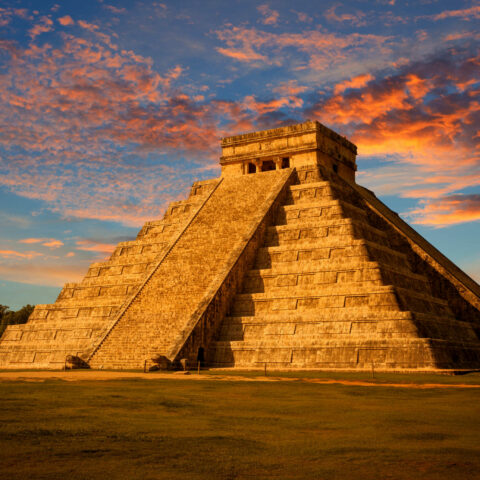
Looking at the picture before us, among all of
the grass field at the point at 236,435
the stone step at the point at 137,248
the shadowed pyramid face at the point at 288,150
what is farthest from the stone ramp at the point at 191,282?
the grass field at the point at 236,435

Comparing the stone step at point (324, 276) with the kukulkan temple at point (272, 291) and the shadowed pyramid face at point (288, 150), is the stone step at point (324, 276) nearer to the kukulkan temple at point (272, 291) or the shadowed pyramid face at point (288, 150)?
the kukulkan temple at point (272, 291)

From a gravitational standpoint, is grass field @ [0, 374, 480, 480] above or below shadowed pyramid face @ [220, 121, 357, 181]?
below

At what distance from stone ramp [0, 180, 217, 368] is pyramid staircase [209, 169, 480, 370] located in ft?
21.5

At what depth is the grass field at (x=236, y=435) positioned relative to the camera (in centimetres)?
618

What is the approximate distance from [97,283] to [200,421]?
25.5m

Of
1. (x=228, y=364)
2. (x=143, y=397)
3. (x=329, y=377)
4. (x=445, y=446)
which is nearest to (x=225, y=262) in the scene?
(x=228, y=364)

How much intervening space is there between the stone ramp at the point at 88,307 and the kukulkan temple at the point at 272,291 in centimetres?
8

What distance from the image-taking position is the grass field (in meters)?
6.18

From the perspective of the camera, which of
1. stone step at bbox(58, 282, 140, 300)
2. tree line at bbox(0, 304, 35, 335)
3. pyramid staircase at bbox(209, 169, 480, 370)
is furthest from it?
tree line at bbox(0, 304, 35, 335)

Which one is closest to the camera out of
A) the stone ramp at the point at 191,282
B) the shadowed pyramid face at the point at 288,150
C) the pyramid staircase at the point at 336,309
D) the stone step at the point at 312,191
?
the pyramid staircase at the point at 336,309

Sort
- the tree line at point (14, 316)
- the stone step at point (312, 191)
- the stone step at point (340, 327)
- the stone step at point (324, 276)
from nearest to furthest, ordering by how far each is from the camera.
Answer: the stone step at point (340, 327)
the stone step at point (324, 276)
the stone step at point (312, 191)
the tree line at point (14, 316)

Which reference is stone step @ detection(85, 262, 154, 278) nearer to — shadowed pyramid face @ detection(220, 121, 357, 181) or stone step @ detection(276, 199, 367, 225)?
stone step @ detection(276, 199, 367, 225)

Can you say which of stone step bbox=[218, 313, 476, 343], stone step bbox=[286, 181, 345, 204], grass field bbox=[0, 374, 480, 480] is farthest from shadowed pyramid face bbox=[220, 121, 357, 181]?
grass field bbox=[0, 374, 480, 480]

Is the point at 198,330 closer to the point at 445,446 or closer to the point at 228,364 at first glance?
the point at 228,364
